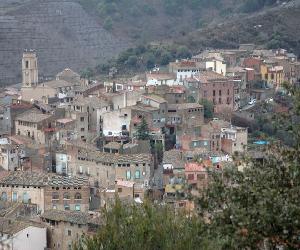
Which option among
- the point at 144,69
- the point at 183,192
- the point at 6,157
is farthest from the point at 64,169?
the point at 144,69

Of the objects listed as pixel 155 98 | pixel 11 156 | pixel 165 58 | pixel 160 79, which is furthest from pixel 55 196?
pixel 165 58

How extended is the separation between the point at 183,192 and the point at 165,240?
277 centimetres

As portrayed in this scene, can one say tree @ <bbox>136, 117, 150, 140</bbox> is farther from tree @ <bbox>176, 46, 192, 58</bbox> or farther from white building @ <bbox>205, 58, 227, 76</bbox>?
tree @ <bbox>176, 46, 192, 58</bbox>

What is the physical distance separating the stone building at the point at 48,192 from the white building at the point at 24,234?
7.45 feet

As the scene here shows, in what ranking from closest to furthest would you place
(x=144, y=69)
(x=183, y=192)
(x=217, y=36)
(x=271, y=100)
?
(x=183, y=192), (x=271, y=100), (x=144, y=69), (x=217, y=36)

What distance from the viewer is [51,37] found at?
54.8 m

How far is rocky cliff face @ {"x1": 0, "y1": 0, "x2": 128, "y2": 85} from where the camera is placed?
5088 centimetres

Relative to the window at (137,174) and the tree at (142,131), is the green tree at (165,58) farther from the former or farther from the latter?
the window at (137,174)

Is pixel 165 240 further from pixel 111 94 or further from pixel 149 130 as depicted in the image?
pixel 111 94

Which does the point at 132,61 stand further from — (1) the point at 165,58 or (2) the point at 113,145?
(2) the point at 113,145

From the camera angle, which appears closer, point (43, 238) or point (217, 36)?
point (43, 238)

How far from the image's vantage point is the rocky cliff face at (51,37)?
2003 inches

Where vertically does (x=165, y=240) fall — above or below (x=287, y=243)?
below

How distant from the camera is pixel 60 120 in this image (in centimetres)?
2466
